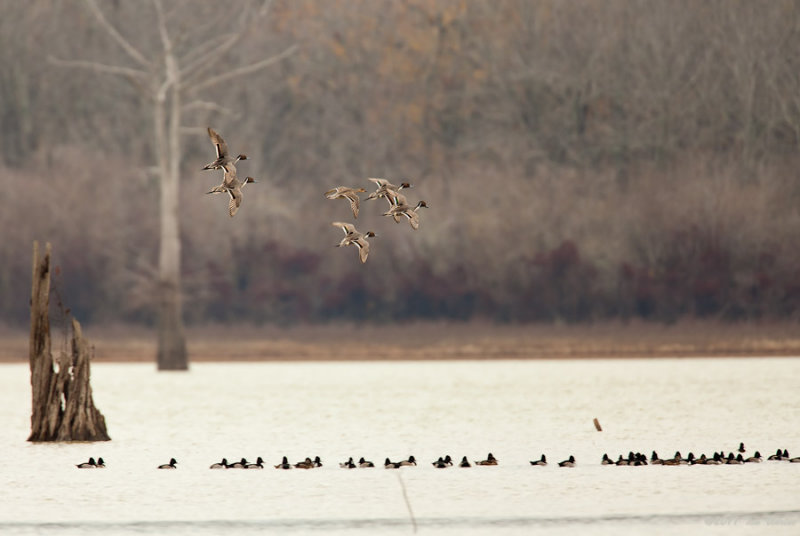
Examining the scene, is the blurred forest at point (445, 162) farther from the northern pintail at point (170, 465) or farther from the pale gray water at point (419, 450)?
the northern pintail at point (170, 465)

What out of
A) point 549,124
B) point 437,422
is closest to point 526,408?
point 437,422

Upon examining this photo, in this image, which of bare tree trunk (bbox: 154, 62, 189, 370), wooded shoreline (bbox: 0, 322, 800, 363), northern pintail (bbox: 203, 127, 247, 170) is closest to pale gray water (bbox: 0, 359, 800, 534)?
bare tree trunk (bbox: 154, 62, 189, 370)

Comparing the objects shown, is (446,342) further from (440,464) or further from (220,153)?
(220,153)

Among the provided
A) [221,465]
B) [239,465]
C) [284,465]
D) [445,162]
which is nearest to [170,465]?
→ [221,465]

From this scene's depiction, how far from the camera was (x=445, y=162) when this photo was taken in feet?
162

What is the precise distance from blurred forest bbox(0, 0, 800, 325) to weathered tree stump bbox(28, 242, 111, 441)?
2532cm

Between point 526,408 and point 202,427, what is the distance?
509 cm

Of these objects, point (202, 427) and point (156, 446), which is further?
point (202, 427)

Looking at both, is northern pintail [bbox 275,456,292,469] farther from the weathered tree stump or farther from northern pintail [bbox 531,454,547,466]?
the weathered tree stump

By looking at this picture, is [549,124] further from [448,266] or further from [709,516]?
[709,516]

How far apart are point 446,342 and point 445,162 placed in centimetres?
1107

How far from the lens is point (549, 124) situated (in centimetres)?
4803

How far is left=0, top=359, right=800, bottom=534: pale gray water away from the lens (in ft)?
39.2

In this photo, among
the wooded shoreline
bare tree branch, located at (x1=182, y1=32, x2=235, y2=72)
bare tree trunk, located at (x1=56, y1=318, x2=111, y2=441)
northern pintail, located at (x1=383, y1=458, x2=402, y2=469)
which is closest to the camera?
northern pintail, located at (x1=383, y1=458, x2=402, y2=469)
